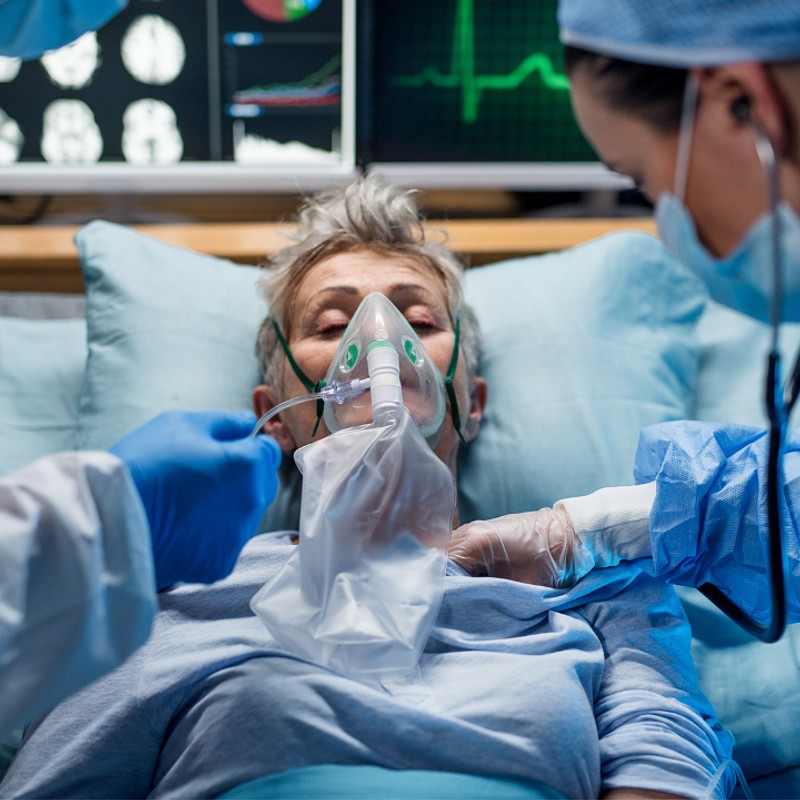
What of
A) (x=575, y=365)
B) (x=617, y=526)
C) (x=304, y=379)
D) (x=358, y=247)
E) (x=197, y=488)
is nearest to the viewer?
(x=197, y=488)

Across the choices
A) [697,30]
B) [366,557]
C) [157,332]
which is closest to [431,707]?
[366,557]

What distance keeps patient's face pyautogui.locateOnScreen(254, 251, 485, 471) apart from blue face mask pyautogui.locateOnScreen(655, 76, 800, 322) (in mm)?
675

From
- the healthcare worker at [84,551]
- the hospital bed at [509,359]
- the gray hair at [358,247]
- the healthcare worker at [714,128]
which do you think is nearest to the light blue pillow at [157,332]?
the hospital bed at [509,359]

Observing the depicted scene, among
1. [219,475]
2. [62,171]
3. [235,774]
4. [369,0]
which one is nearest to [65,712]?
[235,774]

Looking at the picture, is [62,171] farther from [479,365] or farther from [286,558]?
[286,558]

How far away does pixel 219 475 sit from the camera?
4.27 feet

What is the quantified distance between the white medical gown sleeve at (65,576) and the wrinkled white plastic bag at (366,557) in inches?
12.5

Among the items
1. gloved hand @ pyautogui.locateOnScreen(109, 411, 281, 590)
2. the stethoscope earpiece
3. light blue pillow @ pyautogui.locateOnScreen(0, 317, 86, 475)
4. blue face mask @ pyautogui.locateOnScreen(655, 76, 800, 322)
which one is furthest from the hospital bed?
the stethoscope earpiece

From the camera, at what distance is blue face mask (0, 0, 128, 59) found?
58.5 inches

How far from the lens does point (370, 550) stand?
4.84 feet

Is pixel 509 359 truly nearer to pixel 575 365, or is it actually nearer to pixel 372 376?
pixel 575 365

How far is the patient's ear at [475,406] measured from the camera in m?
1.94

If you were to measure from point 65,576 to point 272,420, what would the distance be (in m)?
0.85

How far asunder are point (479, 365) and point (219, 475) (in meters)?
0.97
